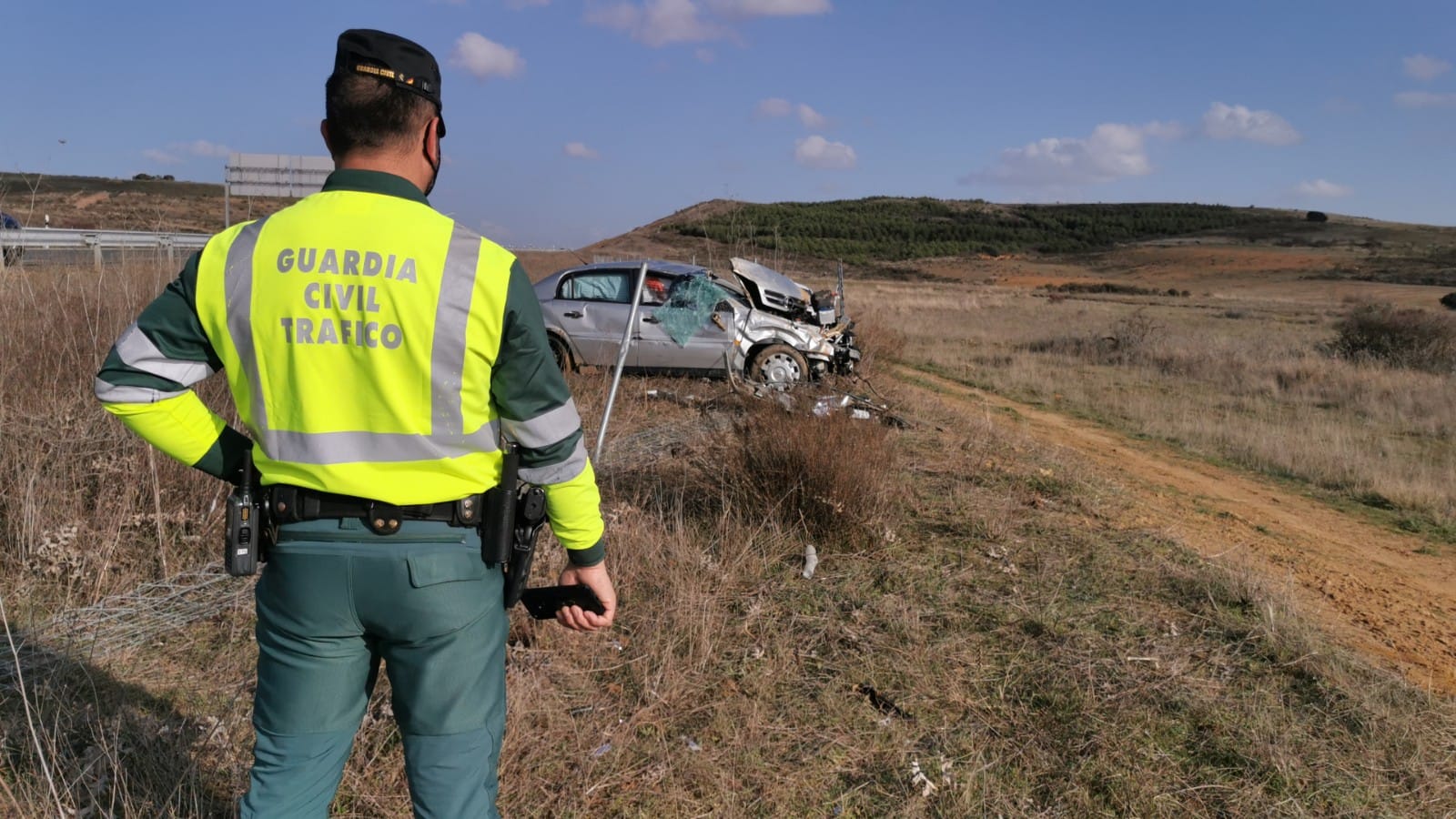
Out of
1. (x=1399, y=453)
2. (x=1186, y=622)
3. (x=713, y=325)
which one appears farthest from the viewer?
(x=713, y=325)

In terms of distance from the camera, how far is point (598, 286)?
35.6ft

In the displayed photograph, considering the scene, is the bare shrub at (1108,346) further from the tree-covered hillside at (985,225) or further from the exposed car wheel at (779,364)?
the tree-covered hillside at (985,225)

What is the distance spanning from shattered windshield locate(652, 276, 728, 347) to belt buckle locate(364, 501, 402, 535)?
7594 millimetres

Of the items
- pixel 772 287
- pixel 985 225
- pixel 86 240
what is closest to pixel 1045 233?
pixel 985 225

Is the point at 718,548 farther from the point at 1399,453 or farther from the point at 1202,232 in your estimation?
the point at 1202,232

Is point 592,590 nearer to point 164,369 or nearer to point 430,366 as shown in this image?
point 430,366

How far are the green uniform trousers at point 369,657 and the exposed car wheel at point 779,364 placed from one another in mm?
8601

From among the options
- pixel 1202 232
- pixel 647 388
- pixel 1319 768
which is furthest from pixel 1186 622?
pixel 1202 232

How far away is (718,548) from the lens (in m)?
4.88

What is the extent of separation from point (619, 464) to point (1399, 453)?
8.30 meters

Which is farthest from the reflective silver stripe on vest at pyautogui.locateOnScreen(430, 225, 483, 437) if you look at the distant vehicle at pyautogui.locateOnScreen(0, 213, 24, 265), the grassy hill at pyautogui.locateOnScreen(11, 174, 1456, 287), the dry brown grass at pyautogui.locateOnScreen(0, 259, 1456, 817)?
the grassy hill at pyautogui.locateOnScreen(11, 174, 1456, 287)

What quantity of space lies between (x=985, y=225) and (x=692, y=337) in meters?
75.4

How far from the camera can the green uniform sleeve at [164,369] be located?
1.65 metres

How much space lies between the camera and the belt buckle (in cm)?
161
